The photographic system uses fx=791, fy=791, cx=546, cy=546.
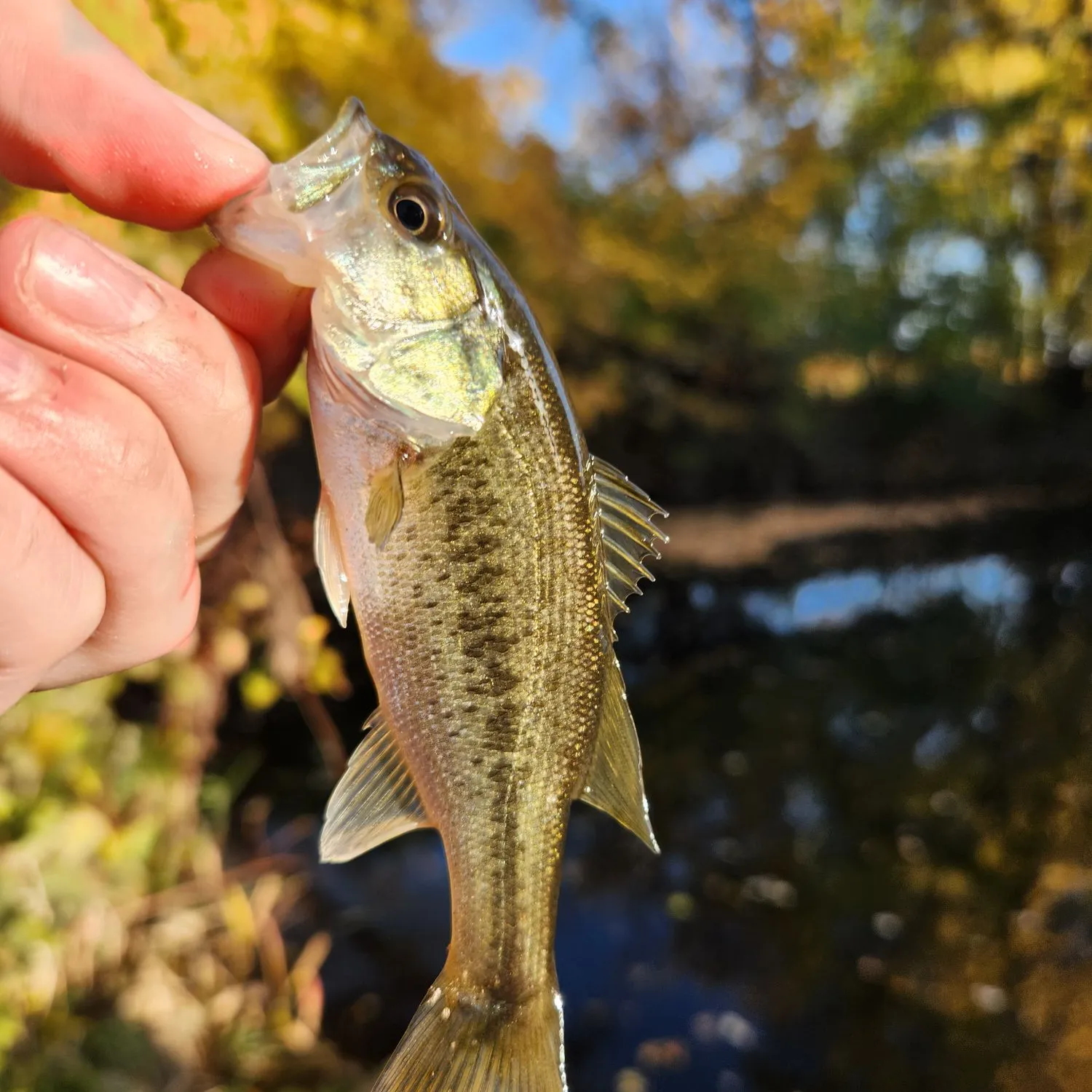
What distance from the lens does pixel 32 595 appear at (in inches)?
49.3

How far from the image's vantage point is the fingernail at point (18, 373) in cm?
116

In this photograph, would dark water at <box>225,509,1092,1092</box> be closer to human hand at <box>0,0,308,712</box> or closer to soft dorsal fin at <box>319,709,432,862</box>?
soft dorsal fin at <box>319,709,432,862</box>

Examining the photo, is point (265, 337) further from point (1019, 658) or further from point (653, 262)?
point (653, 262)

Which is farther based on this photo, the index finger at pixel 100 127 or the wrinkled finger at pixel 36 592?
the index finger at pixel 100 127

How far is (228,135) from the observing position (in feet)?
4.72

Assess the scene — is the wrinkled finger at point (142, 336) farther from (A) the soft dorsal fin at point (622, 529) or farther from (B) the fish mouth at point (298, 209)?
(A) the soft dorsal fin at point (622, 529)

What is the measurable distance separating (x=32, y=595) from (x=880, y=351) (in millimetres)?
18609

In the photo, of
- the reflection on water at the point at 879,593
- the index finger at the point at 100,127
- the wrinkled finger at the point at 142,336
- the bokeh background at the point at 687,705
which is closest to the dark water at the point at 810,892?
the bokeh background at the point at 687,705

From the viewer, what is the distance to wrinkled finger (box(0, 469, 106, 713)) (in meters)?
→ 1.21

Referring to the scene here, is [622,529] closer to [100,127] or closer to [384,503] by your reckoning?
[384,503]

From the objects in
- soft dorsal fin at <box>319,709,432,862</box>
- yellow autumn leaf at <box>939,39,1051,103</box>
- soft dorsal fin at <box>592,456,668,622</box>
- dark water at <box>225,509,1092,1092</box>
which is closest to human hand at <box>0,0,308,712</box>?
soft dorsal fin at <box>319,709,432,862</box>

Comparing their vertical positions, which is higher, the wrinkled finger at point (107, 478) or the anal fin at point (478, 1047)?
the wrinkled finger at point (107, 478)

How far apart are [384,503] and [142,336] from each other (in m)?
0.50

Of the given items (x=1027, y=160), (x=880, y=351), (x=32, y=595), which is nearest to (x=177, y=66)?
(x=32, y=595)
